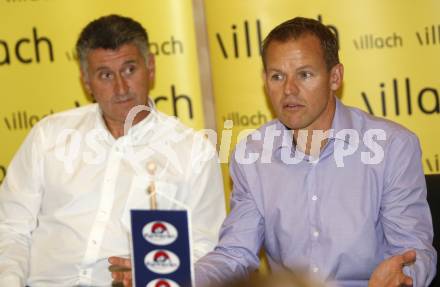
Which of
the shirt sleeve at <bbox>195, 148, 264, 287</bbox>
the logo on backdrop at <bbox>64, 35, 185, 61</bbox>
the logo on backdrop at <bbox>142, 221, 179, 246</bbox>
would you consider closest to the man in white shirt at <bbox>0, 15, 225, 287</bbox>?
the shirt sleeve at <bbox>195, 148, 264, 287</bbox>

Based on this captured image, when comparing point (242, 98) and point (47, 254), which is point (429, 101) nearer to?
point (242, 98)

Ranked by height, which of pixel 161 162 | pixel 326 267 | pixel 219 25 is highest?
pixel 219 25

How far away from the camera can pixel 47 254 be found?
301 centimetres

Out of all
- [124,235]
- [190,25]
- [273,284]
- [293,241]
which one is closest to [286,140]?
[293,241]

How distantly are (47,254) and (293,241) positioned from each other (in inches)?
42.6

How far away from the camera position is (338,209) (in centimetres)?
257

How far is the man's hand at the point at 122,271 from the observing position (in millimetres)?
2320

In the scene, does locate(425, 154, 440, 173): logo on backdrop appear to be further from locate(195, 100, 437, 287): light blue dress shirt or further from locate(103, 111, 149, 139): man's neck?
locate(103, 111, 149, 139): man's neck

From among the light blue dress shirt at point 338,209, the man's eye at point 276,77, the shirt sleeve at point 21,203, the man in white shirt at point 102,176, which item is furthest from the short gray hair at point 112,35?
the light blue dress shirt at point 338,209

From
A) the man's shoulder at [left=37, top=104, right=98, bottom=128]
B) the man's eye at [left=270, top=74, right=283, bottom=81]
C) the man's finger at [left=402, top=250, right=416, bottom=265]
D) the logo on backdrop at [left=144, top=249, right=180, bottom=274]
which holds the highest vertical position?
the man's eye at [left=270, top=74, right=283, bottom=81]

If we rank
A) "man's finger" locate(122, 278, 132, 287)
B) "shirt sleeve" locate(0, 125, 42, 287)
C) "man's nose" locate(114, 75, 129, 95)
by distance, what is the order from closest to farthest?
"man's finger" locate(122, 278, 132, 287), "shirt sleeve" locate(0, 125, 42, 287), "man's nose" locate(114, 75, 129, 95)

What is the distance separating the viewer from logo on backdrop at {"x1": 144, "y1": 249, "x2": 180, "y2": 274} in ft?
6.14

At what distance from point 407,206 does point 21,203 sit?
160 cm

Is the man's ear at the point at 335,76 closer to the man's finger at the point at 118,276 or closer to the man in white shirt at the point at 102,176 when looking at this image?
the man in white shirt at the point at 102,176
